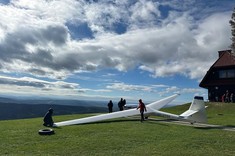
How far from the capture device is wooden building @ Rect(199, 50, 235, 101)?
181ft

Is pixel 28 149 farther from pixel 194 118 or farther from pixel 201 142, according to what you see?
pixel 194 118

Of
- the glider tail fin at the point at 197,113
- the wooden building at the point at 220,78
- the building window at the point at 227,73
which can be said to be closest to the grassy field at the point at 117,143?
the glider tail fin at the point at 197,113

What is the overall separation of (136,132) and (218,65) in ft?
130

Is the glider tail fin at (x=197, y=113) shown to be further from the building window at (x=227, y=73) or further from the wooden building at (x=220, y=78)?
the building window at (x=227, y=73)

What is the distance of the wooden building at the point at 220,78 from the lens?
55062 millimetres

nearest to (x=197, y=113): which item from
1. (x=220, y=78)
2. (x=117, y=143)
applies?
(x=117, y=143)

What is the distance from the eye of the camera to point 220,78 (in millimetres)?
56594

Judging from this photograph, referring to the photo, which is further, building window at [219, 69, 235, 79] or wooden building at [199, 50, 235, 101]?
building window at [219, 69, 235, 79]

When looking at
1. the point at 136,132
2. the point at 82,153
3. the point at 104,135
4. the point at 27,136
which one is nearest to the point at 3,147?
the point at 27,136

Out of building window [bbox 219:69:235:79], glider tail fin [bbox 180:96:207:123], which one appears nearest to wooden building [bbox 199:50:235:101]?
building window [bbox 219:69:235:79]

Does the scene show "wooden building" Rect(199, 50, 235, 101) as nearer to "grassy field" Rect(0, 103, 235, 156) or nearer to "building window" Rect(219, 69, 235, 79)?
"building window" Rect(219, 69, 235, 79)

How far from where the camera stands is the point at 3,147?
16.7 metres

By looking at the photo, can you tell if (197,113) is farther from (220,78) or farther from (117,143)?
(220,78)

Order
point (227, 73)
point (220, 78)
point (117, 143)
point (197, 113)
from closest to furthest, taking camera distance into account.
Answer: point (117, 143)
point (197, 113)
point (227, 73)
point (220, 78)
